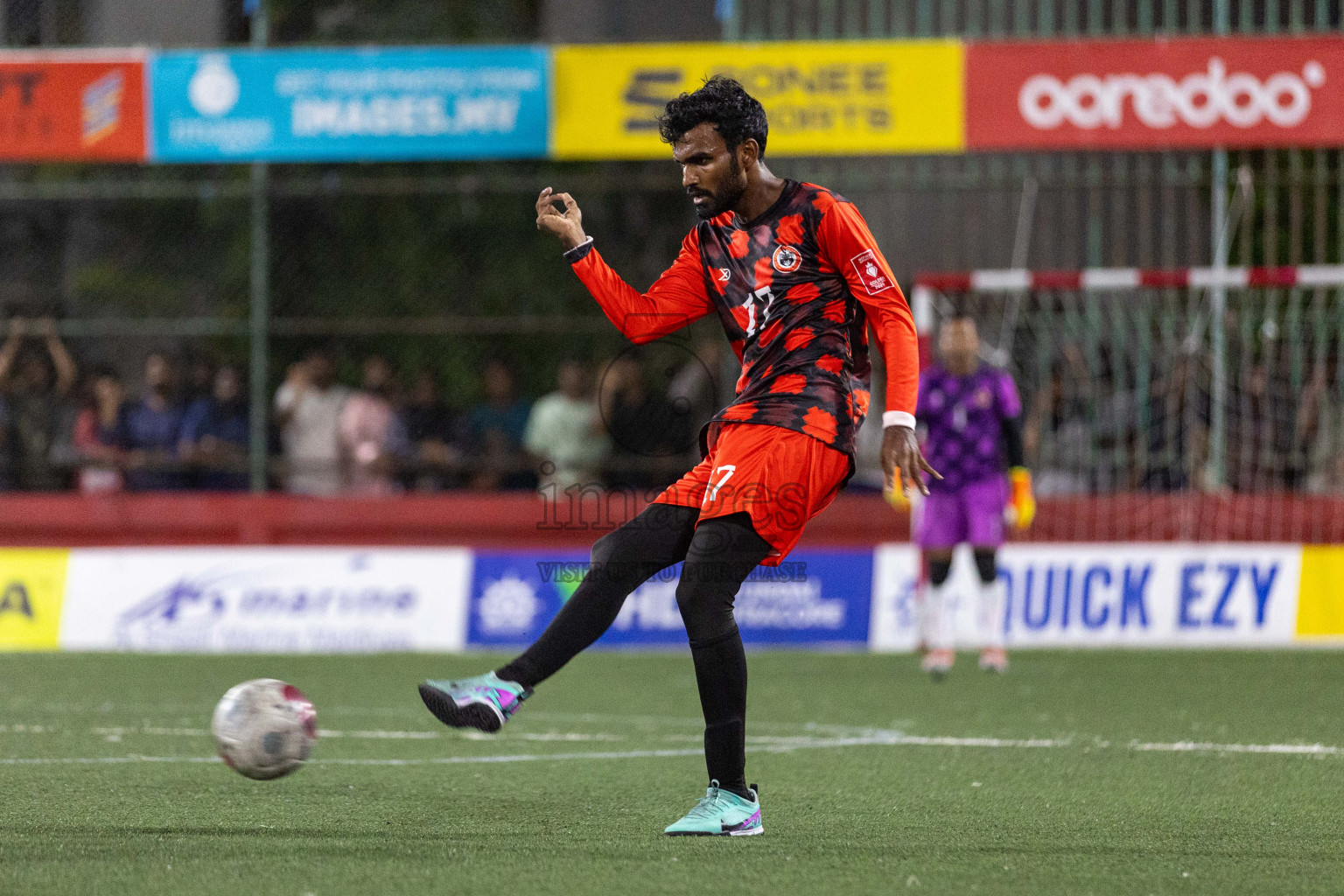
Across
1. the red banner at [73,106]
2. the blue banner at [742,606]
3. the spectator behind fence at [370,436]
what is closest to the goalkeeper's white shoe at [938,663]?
the blue banner at [742,606]

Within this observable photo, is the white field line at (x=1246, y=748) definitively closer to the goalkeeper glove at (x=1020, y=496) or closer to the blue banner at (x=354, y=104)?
the goalkeeper glove at (x=1020, y=496)

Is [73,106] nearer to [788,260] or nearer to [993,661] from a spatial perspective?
[993,661]

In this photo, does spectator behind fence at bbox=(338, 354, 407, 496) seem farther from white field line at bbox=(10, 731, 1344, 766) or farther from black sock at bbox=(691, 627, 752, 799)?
black sock at bbox=(691, 627, 752, 799)

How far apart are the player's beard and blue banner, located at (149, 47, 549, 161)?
8611 millimetres

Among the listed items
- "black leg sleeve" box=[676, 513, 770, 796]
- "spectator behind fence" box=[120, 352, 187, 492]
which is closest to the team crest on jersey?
"black leg sleeve" box=[676, 513, 770, 796]

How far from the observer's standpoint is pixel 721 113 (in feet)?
15.9

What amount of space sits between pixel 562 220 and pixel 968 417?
239 inches

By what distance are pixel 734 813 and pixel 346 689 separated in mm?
5130

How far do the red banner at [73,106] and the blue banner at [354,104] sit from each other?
0.27 m

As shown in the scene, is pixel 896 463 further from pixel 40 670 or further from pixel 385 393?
pixel 385 393

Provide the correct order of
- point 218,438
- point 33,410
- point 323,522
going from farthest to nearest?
point 33,410, point 218,438, point 323,522

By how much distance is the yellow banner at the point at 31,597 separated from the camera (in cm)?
1244

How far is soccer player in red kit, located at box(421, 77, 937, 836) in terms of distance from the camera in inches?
188

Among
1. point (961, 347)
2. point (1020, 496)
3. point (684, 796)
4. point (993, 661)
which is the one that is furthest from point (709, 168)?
point (1020, 496)
